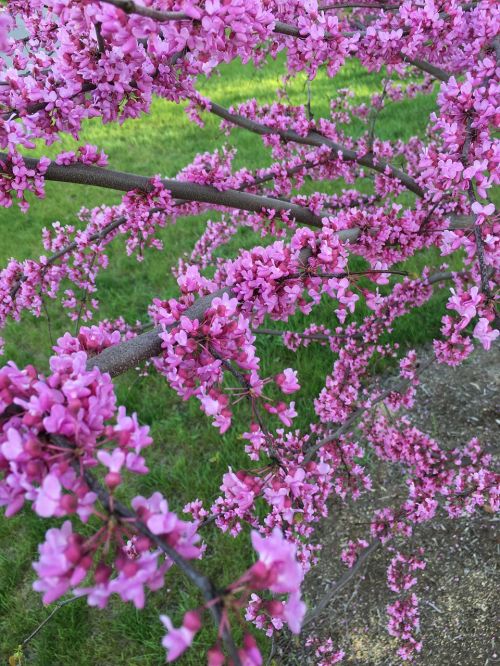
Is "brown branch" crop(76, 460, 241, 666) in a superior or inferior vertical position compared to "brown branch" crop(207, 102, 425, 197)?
superior

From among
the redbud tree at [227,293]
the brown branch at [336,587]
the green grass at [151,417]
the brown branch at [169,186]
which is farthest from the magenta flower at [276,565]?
the green grass at [151,417]

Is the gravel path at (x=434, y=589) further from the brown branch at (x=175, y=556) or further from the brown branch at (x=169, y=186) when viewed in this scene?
the brown branch at (x=175, y=556)

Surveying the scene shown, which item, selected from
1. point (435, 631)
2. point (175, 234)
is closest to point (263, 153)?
point (175, 234)

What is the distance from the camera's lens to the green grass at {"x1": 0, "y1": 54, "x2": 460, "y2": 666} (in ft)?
9.70

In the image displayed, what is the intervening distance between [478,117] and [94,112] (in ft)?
4.68

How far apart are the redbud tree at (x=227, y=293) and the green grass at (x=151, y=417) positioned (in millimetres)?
320

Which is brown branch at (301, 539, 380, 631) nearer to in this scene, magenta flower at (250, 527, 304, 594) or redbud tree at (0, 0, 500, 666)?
redbud tree at (0, 0, 500, 666)

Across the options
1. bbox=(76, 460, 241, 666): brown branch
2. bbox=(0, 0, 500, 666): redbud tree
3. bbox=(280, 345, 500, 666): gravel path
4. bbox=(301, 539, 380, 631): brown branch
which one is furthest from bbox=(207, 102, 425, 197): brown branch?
bbox=(76, 460, 241, 666): brown branch

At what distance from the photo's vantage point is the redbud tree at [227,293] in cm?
83

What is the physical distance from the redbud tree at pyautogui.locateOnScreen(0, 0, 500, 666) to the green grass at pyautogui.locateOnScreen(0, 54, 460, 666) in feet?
1.05

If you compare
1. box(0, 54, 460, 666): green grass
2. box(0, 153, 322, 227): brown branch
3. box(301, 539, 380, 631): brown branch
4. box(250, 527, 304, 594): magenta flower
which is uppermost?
box(250, 527, 304, 594): magenta flower

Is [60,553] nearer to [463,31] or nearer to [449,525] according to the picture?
[463,31]

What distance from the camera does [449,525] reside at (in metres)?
3.24

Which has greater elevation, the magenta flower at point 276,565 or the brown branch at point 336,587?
the magenta flower at point 276,565
